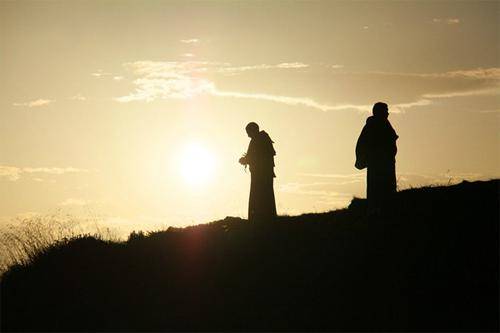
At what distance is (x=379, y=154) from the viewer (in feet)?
58.9

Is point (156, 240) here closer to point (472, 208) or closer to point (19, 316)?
point (19, 316)

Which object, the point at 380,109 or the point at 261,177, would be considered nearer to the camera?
the point at 380,109

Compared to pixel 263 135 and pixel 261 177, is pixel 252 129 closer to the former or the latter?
pixel 263 135

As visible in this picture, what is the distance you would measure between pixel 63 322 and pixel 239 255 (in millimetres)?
3991

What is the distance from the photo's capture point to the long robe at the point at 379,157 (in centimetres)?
1792

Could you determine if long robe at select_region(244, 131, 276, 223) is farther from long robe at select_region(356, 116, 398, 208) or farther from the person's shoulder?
long robe at select_region(356, 116, 398, 208)

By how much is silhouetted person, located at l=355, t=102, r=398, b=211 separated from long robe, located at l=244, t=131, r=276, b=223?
2939 millimetres

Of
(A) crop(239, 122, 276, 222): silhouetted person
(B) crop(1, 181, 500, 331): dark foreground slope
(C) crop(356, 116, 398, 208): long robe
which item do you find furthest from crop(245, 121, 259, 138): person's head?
(C) crop(356, 116, 398, 208): long robe

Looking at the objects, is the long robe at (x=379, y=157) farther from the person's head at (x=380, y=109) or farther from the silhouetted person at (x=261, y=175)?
the silhouetted person at (x=261, y=175)

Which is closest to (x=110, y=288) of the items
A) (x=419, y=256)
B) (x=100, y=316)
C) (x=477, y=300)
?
(x=100, y=316)

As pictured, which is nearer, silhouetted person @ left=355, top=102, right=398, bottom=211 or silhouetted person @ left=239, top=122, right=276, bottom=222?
silhouetted person @ left=355, top=102, right=398, bottom=211

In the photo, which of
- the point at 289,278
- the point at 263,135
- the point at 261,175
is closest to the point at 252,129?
the point at 263,135

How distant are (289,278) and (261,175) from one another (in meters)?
6.67

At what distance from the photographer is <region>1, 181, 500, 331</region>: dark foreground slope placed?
11.8 metres
